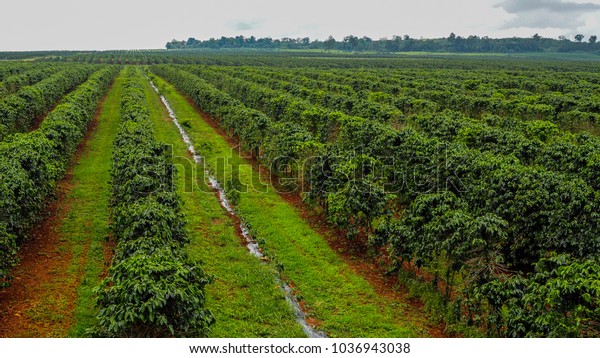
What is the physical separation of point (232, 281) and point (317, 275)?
10.6ft

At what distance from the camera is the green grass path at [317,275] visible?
47.4 feet

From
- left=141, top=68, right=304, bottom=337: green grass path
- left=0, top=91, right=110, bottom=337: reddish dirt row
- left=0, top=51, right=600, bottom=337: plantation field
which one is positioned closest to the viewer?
left=0, top=51, right=600, bottom=337: plantation field

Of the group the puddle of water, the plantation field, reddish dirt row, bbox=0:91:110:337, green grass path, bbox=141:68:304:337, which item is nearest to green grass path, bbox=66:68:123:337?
the plantation field

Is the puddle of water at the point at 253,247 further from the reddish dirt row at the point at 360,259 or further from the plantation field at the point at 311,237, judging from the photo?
the reddish dirt row at the point at 360,259

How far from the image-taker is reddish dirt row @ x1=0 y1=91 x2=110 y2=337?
1364 centimetres

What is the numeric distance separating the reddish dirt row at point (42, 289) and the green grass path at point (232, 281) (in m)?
4.34

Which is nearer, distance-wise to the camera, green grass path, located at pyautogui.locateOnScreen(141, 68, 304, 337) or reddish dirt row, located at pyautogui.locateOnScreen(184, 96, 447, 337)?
green grass path, located at pyautogui.locateOnScreen(141, 68, 304, 337)

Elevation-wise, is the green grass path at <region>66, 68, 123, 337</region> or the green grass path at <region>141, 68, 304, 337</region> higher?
the green grass path at <region>66, 68, 123, 337</region>

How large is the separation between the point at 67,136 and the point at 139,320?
21549mm

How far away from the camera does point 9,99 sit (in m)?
38.2

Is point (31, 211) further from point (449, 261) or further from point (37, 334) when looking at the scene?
point (449, 261)

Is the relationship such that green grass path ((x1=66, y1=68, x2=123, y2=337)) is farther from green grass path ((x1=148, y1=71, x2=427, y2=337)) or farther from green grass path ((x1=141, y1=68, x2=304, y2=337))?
green grass path ((x1=148, y1=71, x2=427, y2=337))

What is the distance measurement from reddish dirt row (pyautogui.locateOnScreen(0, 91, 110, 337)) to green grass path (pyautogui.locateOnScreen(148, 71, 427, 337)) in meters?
4.95
